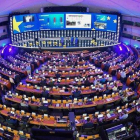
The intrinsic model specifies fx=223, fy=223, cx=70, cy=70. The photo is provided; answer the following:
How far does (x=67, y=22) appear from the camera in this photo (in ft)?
99.9

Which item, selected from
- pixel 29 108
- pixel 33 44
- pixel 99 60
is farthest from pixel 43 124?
pixel 33 44

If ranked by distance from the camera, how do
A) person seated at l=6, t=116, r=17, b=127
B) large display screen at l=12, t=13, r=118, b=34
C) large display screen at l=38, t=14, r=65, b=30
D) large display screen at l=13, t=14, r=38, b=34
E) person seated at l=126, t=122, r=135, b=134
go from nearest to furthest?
person seated at l=126, t=122, r=135, b=134 → person seated at l=6, t=116, r=17, b=127 → large display screen at l=13, t=14, r=38, b=34 → large display screen at l=12, t=13, r=118, b=34 → large display screen at l=38, t=14, r=65, b=30

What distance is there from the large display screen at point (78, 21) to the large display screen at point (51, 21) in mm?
947

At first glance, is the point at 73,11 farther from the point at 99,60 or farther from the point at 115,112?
the point at 115,112

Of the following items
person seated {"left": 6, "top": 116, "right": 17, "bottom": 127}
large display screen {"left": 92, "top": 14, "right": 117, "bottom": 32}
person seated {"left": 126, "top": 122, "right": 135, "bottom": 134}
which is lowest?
person seated {"left": 6, "top": 116, "right": 17, "bottom": 127}

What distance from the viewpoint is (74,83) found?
741 inches

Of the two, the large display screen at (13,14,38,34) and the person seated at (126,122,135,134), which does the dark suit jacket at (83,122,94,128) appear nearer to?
the person seated at (126,122,135,134)

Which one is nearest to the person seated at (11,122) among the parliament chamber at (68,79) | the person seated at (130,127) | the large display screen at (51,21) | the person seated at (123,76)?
the parliament chamber at (68,79)

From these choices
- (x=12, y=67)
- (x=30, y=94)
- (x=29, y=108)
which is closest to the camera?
(x=29, y=108)

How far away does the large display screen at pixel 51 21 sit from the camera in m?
29.8

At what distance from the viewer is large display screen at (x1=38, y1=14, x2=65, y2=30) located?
2975 centimetres

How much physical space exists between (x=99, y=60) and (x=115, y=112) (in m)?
11.1

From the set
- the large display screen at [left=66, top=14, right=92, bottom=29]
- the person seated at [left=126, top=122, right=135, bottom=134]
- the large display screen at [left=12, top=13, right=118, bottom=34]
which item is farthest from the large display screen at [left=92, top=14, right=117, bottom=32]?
the person seated at [left=126, top=122, right=135, bottom=134]

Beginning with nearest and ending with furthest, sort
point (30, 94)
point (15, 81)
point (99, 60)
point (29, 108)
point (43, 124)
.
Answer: point (43, 124), point (29, 108), point (30, 94), point (15, 81), point (99, 60)
